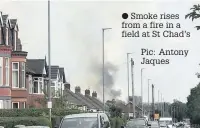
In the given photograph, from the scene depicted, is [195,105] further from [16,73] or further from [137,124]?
[137,124]

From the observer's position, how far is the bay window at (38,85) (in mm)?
67500

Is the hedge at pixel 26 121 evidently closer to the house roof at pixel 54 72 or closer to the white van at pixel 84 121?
the white van at pixel 84 121

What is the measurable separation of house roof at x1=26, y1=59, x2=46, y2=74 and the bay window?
999 mm

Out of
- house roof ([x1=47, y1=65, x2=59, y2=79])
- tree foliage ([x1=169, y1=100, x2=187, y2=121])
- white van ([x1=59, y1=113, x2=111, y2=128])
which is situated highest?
house roof ([x1=47, y1=65, x2=59, y2=79])

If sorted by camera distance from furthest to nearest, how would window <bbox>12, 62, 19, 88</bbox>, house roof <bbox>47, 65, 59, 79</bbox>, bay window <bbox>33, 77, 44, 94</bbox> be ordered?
house roof <bbox>47, 65, 59, 79</bbox> < bay window <bbox>33, 77, 44, 94</bbox> < window <bbox>12, 62, 19, 88</bbox>

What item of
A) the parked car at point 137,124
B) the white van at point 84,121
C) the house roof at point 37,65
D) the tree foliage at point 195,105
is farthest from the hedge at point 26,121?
the tree foliage at point 195,105

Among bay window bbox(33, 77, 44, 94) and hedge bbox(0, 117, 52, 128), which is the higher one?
bay window bbox(33, 77, 44, 94)

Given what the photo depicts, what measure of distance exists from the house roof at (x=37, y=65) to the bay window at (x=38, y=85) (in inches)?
39.3

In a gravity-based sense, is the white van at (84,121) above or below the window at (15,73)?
below

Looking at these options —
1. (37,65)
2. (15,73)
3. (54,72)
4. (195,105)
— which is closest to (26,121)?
(15,73)

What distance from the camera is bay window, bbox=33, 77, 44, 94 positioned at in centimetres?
6750

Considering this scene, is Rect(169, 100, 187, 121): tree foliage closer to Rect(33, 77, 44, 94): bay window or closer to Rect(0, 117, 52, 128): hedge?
Rect(33, 77, 44, 94): bay window

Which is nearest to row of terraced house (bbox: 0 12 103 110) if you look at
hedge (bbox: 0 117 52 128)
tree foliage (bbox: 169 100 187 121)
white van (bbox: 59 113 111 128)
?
hedge (bbox: 0 117 52 128)

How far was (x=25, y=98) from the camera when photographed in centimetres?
5744
